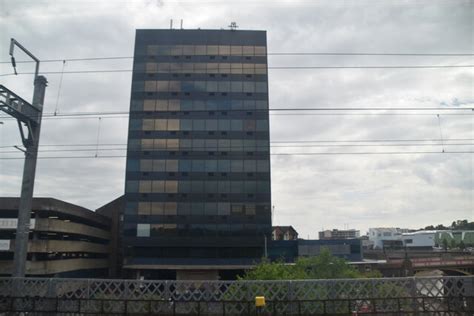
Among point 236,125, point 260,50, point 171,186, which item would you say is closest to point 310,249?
point 236,125

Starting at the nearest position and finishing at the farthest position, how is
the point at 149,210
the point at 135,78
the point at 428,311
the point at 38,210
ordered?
the point at 428,311
the point at 38,210
the point at 149,210
the point at 135,78

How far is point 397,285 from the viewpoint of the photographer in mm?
12047

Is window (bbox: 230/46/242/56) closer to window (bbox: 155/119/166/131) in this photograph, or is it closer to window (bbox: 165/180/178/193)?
window (bbox: 155/119/166/131)

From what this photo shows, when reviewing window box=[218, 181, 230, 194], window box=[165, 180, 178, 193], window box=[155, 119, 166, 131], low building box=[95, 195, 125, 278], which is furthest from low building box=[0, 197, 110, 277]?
window box=[218, 181, 230, 194]

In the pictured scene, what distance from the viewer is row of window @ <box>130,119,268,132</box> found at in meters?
48.2

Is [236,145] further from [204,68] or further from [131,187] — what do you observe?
[131,187]

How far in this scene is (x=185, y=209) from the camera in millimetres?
45750

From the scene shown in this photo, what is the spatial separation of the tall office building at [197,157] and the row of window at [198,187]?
0.14 meters

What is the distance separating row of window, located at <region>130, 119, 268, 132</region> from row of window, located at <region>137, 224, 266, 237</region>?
45.7ft

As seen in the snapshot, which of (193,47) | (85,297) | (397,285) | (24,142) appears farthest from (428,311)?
(193,47)

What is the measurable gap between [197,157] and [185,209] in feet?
25.1

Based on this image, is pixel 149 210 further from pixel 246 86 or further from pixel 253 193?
pixel 246 86

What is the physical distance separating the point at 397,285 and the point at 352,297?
2012mm

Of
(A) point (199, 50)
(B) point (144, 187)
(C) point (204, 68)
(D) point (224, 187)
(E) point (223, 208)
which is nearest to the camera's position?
(E) point (223, 208)
